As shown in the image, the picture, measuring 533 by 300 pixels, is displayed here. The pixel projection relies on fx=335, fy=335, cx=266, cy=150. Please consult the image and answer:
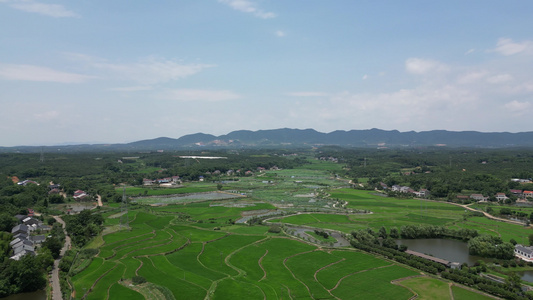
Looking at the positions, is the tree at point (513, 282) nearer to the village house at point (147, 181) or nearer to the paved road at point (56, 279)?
the paved road at point (56, 279)

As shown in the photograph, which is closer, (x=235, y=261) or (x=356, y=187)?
(x=235, y=261)

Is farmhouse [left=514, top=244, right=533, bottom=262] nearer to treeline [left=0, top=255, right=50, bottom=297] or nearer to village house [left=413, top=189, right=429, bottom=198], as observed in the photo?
village house [left=413, top=189, right=429, bottom=198]

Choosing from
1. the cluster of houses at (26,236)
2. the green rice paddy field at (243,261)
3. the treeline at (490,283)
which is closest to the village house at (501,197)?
the green rice paddy field at (243,261)

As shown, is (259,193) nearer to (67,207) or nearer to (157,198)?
(157,198)

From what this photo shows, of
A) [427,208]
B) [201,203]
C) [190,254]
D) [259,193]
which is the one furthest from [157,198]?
Answer: [427,208]

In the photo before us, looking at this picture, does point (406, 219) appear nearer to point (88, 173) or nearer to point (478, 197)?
point (478, 197)

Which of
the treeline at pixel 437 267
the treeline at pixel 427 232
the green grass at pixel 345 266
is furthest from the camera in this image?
the treeline at pixel 427 232
